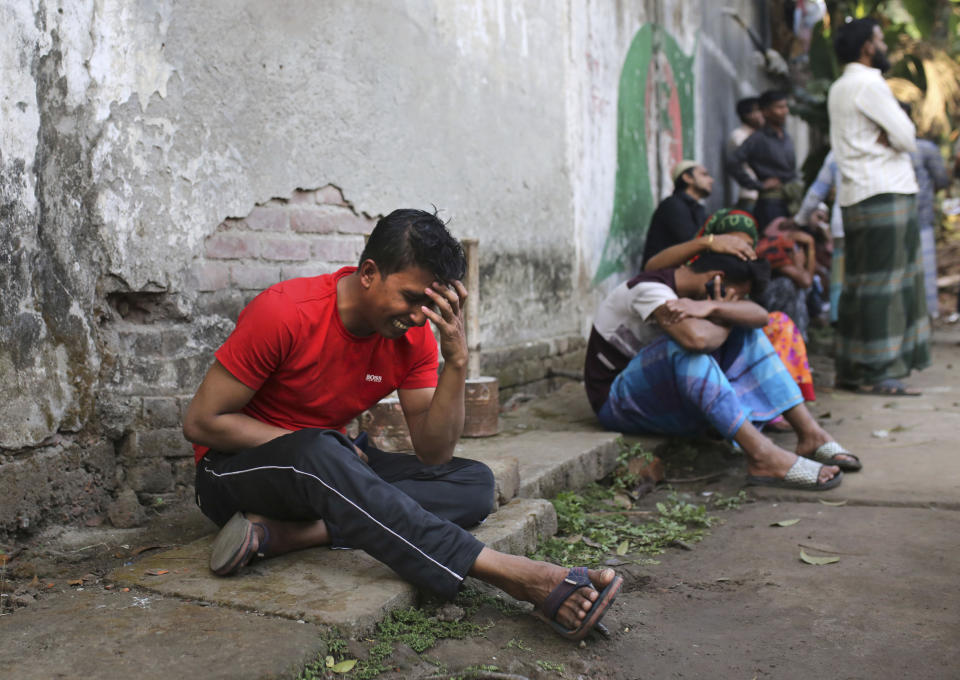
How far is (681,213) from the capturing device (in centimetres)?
603

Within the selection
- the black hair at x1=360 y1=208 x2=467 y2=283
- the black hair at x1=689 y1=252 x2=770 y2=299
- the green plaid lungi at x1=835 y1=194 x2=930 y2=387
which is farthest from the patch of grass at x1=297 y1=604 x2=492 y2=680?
the green plaid lungi at x1=835 y1=194 x2=930 y2=387

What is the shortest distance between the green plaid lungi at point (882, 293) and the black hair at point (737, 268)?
5.98ft

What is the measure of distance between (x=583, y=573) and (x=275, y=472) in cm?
78

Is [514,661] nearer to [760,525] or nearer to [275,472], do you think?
[275,472]

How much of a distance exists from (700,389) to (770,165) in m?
5.18

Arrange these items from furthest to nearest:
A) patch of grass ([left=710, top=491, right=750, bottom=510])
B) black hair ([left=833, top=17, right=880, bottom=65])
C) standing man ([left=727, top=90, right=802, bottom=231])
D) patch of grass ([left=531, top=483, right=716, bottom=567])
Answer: standing man ([left=727, top=90, right=802, bottom=231]), black hair ([left=833, top=17, right=880, bottom=65]), patch of grass ([left=710, top=491, right=750, bottom=510]), patch of grass ([left=531, top=483, right=716, bottom=567])

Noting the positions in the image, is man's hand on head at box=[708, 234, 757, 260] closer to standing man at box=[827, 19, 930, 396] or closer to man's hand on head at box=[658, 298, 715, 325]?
man's hand on head at box=[658, 298, 715, 325]

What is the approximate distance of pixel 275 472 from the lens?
2150 millimetres

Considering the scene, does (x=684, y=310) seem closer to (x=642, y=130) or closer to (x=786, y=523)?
(x=786, y=523)

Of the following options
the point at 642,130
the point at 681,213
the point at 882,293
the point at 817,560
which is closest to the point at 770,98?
the point at 642,130

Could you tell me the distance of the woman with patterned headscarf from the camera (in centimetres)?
375

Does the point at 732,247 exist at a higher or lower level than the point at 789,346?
higher

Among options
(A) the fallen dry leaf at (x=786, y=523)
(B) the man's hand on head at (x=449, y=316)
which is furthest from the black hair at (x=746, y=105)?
(B) the man's hand on head at (x=449, y=316)

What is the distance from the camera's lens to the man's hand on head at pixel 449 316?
224 centimetres
